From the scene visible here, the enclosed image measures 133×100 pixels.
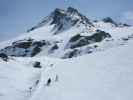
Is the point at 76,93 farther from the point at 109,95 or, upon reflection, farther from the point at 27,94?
the point at 27,94

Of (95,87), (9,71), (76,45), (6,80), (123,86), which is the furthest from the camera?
(76,45)

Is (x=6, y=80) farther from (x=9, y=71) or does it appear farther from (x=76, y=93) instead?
(x=76, y=93)

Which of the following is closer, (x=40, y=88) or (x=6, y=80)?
(x=40, y=88)

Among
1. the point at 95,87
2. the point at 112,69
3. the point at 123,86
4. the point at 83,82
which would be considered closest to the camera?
the point at 123,86

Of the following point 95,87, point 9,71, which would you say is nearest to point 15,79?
point 9,71

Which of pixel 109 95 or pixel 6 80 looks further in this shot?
pixel 6 80

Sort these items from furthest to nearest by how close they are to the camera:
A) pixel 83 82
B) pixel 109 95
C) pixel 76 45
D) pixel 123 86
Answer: pixel 76 45 → pixel 83 82 → pixel 123 86 → pixel 109 95

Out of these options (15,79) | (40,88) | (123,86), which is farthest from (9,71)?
(123,86)

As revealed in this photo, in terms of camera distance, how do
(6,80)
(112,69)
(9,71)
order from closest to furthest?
(112,69) → (6,80) → (9,71)
